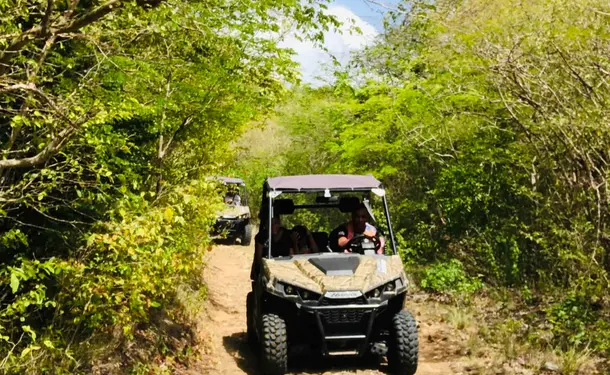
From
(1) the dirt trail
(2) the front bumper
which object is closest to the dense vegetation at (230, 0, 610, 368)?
(1) the dirt trail

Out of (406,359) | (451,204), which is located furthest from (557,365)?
(451,204)

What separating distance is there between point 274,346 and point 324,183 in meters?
1.90

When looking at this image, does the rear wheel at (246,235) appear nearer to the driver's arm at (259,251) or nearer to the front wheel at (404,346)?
the driver's arm at (259,251)

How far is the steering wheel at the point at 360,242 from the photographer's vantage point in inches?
290

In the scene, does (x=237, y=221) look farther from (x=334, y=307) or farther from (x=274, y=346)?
(x=334, y=307)

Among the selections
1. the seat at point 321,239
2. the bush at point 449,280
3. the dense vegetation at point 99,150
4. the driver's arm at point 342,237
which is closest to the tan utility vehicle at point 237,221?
the bush at point 449,280

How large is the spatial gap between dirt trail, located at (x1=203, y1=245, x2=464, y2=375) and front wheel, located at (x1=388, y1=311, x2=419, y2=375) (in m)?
0.34

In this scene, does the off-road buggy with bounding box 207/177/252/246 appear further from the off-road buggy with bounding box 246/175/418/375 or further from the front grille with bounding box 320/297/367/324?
the front grille with bounding box 320/297/367/324

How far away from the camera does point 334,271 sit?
21.8ft

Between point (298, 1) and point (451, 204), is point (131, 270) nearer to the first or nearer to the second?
point (298, 1)

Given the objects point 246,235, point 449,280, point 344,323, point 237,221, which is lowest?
point 246,235

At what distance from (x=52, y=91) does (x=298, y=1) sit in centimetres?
260

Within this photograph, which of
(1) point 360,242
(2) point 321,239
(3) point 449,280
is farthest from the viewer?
(3) point 449,280

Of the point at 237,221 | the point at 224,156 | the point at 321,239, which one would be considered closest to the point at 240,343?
the point at 321,239
